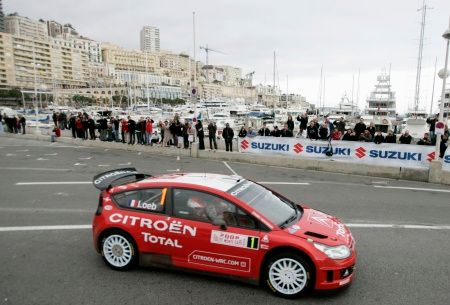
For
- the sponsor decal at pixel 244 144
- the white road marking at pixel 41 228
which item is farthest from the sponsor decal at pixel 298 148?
the white road marking at pixel 41 228

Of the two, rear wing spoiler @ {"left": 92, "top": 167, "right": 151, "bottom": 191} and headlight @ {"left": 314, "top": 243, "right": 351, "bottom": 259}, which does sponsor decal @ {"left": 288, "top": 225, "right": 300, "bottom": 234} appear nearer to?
headlight @ {"left": 314, "top": 243, "right": 351, "bottom": 259}

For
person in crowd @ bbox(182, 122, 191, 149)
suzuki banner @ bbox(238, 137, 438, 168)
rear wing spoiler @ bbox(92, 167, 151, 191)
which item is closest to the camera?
rear wing spoiler @ bbox(92, 167, 151, 191)

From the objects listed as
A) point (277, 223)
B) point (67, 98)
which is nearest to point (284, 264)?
point (277, 223)

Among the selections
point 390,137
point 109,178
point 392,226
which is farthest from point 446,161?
point 109,178

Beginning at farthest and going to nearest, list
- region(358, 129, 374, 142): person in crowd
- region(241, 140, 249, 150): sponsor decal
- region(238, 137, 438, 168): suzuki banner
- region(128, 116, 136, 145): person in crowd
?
region(128, 116, 136, 145): person in crowd < region(241, 140, 249, 150): sponsor decal < region(358, 129, 374, 142): person in crowd < region(238, 137, 438, 168): suzuki banner

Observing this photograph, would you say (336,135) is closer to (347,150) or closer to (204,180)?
(347,150)

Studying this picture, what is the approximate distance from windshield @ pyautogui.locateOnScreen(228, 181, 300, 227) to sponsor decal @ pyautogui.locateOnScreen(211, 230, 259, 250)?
0.44 meters

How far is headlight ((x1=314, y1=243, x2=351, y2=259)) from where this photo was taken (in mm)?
4844

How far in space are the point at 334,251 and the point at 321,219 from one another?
3.01 ft

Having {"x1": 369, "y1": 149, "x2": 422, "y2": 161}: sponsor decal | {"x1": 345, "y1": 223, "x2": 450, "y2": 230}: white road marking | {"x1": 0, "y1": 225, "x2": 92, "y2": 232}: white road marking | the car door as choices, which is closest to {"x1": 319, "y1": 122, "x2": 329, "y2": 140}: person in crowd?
{"x1": 369, "y1": 149, "x2": 422, "y2": 161}: sponsor decal

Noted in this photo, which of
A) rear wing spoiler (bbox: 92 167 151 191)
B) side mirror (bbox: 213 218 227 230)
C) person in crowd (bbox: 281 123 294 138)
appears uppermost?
person in crowd (bbox: 281 123 294 138)

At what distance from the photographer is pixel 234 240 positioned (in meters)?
5.07

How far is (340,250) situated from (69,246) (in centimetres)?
490

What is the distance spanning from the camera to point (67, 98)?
151 m
